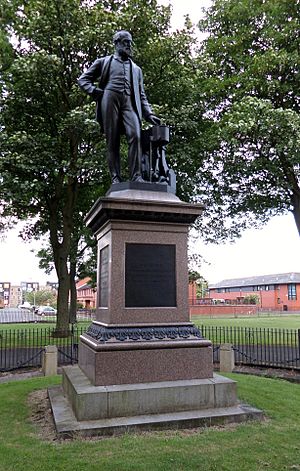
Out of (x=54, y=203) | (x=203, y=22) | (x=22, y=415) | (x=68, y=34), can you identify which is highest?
(x=203, y=22)

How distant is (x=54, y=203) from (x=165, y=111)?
7703 millimetres

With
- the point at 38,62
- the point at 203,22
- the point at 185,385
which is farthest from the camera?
the point at 203,22

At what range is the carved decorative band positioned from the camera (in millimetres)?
6473

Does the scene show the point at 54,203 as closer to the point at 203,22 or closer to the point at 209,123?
the point at 209,123

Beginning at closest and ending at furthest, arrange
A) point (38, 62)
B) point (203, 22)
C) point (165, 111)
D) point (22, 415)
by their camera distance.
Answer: point (22, 415), point (38, 62), point (165, 111), point (203, 22)

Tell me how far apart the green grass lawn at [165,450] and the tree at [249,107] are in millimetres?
13334

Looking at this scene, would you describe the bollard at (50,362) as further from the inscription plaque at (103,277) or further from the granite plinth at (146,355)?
the granite plinth at (146,355)

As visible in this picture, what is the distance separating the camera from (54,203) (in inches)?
878

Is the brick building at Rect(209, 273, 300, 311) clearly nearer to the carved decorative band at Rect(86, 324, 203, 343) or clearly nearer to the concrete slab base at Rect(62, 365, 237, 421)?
the carved decorative band at Rect(86, 324, 203, 343)

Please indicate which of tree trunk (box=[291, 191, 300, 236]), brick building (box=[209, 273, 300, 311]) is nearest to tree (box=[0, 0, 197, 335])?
tree trunk (box=[291, 191, 300, 236])

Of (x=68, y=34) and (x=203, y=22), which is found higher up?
(x=203, y=22)

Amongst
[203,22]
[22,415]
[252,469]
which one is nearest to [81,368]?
[22,415]

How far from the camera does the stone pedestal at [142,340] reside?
232 inches

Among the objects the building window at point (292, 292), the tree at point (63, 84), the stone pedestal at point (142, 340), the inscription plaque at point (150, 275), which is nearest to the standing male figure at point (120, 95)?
the stone pedestal at point (142, 340)
